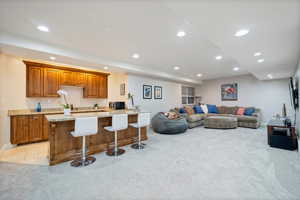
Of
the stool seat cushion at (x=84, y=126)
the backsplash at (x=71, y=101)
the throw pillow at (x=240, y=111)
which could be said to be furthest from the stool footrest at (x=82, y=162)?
the throw pillow at (x=240, y=111)

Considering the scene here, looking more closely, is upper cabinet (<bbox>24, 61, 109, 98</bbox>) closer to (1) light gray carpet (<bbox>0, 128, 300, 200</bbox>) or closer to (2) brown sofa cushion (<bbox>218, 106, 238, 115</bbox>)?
(1) light gray carpet (<bbox>0, 128, 300, 200</bbox>)

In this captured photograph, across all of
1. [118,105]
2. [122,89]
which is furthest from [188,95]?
[118,105]

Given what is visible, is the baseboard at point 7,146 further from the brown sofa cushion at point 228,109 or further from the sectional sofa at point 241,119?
the brown sofa cushion at point 228,109

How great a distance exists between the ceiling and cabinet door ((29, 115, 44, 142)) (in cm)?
174

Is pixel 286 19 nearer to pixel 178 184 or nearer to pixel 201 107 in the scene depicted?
pixel 178 184

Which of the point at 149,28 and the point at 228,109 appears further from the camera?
the point at 228,109

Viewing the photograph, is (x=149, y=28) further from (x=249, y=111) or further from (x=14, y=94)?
(x=249, y=111)

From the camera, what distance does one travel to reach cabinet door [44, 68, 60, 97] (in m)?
4.19

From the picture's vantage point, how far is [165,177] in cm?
213

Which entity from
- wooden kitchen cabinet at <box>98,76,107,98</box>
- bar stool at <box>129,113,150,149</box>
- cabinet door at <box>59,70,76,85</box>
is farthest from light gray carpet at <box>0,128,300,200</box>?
wooden kitchen cabinet at <box>98,76,107,98</box>

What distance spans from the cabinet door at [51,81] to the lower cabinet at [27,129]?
33.7 inches

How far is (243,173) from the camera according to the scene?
2229 mm

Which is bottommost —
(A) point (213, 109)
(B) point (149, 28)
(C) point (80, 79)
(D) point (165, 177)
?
(D) point (165, 177)

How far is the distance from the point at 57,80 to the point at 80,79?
28.5 inches
